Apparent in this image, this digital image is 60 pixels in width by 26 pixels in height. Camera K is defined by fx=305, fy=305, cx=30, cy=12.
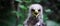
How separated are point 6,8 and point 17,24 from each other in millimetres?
442

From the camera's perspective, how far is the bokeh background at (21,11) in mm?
3523

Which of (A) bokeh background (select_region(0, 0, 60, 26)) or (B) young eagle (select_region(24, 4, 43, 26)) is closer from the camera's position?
(B) young eagle (select_region(24, 4, 43, 26))

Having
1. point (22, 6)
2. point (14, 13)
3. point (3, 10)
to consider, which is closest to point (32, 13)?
point (22, 6)

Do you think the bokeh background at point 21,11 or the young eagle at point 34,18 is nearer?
the young eagle at point 34,18

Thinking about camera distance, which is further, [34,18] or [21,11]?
[21,11]

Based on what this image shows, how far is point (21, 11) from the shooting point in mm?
3537

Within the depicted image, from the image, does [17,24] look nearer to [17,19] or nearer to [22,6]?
[17,19]

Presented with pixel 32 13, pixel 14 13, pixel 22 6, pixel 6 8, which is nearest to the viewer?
pixel 32 13

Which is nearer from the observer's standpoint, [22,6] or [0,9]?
[22,6]

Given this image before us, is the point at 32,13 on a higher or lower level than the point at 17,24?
higher

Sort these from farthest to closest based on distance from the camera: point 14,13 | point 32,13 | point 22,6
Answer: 1. point 14,13
2. point 22,6
3. point 32,13

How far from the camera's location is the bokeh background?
352cm

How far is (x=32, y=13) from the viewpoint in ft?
9.30

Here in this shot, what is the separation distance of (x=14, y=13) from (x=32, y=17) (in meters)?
0.91
